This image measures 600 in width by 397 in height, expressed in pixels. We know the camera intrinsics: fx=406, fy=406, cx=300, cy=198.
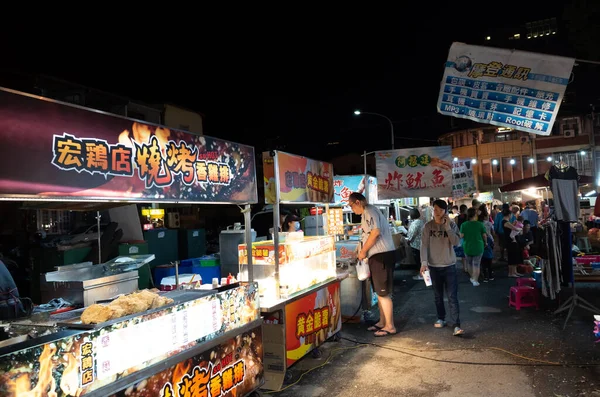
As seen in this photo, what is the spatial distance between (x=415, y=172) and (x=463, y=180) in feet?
20.4

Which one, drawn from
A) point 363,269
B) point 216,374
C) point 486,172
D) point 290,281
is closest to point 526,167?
point 486,172

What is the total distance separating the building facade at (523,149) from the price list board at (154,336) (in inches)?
1386

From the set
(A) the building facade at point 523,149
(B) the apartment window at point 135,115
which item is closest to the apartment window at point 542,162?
(A) the building facade at point 523,149

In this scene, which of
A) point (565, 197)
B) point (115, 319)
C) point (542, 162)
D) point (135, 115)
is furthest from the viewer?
point (542, 162)

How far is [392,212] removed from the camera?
1644 centimetres

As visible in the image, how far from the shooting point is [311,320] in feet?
19.2

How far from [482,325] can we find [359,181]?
5801mm

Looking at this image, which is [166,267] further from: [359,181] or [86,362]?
[86,362]

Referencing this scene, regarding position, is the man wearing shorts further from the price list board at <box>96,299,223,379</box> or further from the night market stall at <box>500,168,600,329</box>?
the price list board at <box>96,299,223,379</box>

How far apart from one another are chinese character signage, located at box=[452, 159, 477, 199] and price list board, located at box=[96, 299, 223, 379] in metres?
13.0

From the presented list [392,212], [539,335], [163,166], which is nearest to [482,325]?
[539,335]

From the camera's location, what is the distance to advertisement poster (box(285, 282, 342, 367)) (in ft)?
17.5

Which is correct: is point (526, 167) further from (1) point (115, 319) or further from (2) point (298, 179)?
(1) point (115, 319)

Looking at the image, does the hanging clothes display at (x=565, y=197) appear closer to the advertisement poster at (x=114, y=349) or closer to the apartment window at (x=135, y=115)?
the advertisement poster at (x=114, y=349)
